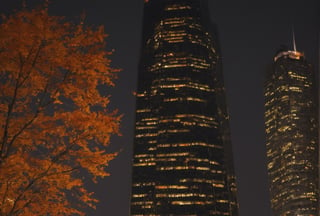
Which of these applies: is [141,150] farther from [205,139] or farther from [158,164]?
[205,139]

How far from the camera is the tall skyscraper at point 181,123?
153750mm

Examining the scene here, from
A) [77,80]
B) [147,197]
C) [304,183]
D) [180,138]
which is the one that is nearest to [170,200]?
[147,197]

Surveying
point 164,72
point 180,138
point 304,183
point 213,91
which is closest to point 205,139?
point 180,138

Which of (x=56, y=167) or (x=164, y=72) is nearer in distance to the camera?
(x=56, y=167)

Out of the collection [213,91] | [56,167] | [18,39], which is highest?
[213,91]

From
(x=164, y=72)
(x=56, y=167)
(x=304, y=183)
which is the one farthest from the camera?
(x=304, y=183)

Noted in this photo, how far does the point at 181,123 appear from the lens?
164500 mm

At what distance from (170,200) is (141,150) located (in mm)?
23310

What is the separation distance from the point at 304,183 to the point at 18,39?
195m

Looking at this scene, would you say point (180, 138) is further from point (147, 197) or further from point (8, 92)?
point (8, 92)

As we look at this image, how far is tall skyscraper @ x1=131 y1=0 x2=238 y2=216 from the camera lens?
154 m

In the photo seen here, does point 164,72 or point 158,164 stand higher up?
point 164,72

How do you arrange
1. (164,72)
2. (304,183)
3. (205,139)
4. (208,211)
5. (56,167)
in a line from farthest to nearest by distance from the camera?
(304,183) → (164,72) → (205,139) → (208,211) → (56,167)

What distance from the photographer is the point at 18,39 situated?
1352cm
